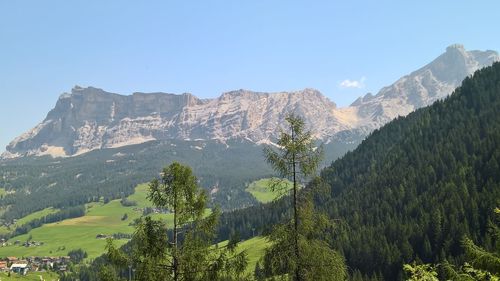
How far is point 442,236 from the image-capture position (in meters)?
135

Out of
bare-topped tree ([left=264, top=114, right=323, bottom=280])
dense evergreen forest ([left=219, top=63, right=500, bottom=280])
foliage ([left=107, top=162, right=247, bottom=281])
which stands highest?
bare-topped tree ([left=264, top=114, right=323, bottom=280])

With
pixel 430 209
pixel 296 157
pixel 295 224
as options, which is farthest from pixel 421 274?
pixel 430 209

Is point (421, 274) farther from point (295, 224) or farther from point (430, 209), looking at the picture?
point (430, 209)

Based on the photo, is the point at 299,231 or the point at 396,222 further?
the point at 396,222

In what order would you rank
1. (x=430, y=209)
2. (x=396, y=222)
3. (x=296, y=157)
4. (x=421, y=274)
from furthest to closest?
(x=396, y=222), (x=430, y=209), (x=296, y=157), (x=421, y=274)

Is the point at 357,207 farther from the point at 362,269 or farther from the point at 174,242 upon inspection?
the point at 174,242

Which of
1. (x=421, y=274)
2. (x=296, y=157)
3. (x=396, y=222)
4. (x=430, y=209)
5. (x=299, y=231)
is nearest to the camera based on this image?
(x=421, y=274)

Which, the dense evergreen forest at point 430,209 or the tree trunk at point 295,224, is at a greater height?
the tree trunk at point 295,224

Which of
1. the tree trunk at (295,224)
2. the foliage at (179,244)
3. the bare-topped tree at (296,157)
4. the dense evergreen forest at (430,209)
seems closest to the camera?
the foliage at (179,244)

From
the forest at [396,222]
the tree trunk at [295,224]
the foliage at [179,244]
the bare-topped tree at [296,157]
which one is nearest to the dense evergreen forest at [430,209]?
the forest at [396,222]

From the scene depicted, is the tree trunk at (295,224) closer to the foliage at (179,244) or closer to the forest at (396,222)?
the forest at (396,222)

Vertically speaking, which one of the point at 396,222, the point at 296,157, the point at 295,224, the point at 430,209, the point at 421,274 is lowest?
the point at 396,222

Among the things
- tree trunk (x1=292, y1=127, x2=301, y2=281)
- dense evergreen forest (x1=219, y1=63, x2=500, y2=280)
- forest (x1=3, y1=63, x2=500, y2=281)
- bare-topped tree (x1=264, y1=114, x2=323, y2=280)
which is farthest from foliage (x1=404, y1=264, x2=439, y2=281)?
dense evergreen forest (x1=219, y1=63, x2=500, y2=280)

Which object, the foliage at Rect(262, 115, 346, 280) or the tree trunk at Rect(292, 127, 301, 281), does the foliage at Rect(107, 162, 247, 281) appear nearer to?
the foliage at Rect(262, 115, 346, 280)
